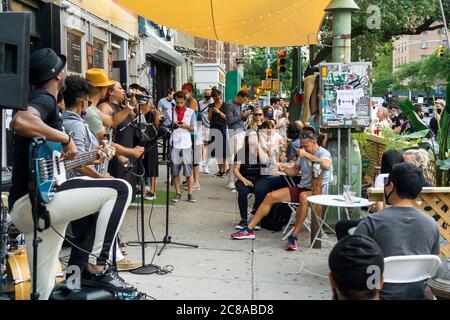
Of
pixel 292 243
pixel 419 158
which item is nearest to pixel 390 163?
pixel 419 158

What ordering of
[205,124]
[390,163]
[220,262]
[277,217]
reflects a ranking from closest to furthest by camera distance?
[220,262] → [390,163] → [277,217] → [205,124]

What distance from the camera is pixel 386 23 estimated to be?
2114 cm

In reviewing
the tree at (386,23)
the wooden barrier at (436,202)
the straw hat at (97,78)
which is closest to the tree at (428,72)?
the tree at (386,23)

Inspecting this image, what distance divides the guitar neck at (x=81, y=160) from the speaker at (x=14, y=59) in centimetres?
67

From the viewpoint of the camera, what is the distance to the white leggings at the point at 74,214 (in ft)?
12.8

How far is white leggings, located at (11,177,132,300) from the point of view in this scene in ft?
12.8

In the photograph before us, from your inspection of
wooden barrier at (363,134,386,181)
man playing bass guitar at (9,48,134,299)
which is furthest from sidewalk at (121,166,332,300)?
wooden barrier at (363,134,386,181)

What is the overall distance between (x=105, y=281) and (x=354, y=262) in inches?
90.9

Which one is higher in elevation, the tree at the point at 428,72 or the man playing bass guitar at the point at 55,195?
the tree at the point at 428,72

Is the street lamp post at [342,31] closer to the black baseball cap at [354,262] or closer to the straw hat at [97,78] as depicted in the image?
the straw hat at [97,78]

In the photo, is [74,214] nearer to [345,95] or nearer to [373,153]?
[345,95]

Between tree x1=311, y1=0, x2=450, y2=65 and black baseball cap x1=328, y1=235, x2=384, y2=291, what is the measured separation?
18004mm

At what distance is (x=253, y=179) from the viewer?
7930 millimetres
